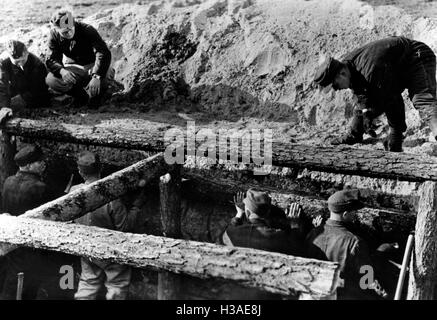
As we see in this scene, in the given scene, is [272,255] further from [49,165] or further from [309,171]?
[49,165]

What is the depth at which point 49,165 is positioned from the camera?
805 cm

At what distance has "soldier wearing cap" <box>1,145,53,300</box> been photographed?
20.2ft

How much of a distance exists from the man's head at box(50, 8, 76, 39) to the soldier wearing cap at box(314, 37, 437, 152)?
390 cm

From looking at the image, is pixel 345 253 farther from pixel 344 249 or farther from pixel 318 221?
pixel 318 221

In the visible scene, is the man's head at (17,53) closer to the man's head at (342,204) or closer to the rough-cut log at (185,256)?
the rough-cut log at (185,256)

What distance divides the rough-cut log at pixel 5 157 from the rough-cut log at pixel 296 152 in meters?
0.28

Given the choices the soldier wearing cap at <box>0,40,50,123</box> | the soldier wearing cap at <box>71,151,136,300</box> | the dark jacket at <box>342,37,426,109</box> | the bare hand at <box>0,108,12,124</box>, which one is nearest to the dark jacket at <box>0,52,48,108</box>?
the soldier wearing cap at <box>0,40,50,123</box>

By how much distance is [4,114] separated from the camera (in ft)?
26.1

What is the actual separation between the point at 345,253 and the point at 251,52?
4619mm

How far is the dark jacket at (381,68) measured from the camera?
6488mm

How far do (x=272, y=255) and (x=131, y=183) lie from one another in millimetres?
2727

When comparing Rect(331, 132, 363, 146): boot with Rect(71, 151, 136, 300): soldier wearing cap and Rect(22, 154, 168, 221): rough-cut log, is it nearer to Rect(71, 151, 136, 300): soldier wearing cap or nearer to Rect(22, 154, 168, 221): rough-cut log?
Rect(22, 154, 168, 221): rough-cut log

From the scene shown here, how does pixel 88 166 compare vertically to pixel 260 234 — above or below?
above

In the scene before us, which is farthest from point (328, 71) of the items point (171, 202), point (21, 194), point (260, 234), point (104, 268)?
point (21, 194)
